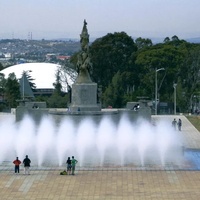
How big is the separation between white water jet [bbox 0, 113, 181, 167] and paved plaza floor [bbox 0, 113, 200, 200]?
87.4 inches

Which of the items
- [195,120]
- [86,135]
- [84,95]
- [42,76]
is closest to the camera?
[86,135]

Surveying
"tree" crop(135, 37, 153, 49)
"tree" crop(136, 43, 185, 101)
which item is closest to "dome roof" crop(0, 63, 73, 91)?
"tree" crop(135, 37, 153, 49)

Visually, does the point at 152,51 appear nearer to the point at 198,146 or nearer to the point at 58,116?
the point at 58,116

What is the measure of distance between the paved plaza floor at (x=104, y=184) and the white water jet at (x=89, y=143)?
2.22m

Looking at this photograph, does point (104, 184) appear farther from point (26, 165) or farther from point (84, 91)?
point (84, 91)

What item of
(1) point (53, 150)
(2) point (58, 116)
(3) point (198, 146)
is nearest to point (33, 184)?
(1) point (53, 150)

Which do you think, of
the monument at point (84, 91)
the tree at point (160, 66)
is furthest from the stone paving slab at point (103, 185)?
the tree at point (160, 66)

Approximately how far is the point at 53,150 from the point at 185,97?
39.5 m

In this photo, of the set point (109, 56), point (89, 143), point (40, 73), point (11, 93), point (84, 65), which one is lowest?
point (89, 143)

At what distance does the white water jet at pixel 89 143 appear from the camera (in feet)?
101

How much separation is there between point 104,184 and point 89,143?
10.7 m

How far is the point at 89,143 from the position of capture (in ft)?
116

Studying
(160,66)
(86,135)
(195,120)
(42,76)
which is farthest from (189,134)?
(42,76)

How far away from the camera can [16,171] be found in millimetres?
27094
